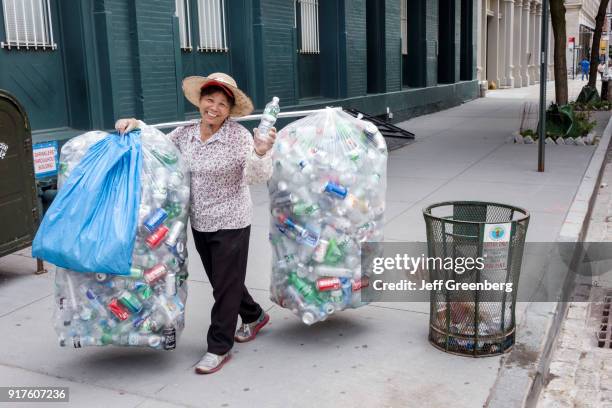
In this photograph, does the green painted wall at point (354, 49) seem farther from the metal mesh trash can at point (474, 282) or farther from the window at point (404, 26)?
the metal mesh trash can at point (474, 282)

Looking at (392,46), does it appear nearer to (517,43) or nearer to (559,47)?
(559,47)

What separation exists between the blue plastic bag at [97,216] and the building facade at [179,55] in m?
4.52

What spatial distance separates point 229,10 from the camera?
11.3 meters

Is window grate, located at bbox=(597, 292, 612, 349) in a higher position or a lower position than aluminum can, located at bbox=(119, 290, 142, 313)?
lower

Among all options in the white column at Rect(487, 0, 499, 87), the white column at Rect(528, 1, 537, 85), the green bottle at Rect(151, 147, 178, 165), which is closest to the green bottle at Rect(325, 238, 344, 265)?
the green bottle at Rect(151, 147, 178, 165)

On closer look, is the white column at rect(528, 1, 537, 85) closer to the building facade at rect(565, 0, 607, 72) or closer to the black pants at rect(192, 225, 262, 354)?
the building facade at rect(565, 0, 607, 72)

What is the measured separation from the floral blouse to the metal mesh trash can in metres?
1.15

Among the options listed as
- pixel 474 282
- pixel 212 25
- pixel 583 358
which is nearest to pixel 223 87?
pixel 474 282

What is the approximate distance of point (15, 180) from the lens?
19.0 ft

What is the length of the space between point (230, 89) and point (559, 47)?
11.9m

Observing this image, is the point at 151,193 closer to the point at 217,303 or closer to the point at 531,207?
the point at 217,303

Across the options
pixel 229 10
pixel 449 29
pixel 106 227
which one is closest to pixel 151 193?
pixel 106 227

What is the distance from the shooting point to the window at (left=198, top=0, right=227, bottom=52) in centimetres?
1082

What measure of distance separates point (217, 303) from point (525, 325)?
7.02 feet
